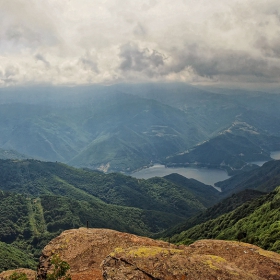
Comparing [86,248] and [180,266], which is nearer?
[180,266]

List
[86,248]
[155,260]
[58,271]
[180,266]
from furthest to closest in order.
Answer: [86,248] → [58,271] → [155,260] → [180,266]

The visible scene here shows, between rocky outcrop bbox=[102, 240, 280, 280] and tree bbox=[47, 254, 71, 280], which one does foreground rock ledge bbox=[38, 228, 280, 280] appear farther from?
tree bbox=[47, 254, 71, 280]

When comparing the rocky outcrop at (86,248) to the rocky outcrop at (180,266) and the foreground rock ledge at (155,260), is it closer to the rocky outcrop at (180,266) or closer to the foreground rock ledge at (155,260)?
the foreground rock ledge at (155,260)

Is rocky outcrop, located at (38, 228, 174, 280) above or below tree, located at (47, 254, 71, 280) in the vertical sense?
below

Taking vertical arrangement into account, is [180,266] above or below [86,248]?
above

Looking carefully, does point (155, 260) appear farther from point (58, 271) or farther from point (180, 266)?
point (58, 271)

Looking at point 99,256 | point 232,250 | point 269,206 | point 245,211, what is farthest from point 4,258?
point 232,250

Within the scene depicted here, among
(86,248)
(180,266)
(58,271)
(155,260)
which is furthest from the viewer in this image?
(86,248)

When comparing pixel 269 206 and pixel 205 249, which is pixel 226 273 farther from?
pixel 269 206

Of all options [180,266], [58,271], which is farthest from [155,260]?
[58,271]

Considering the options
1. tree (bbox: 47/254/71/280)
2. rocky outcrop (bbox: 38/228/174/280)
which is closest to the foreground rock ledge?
rocky outcrop (bbox: 38/228/174/280)
